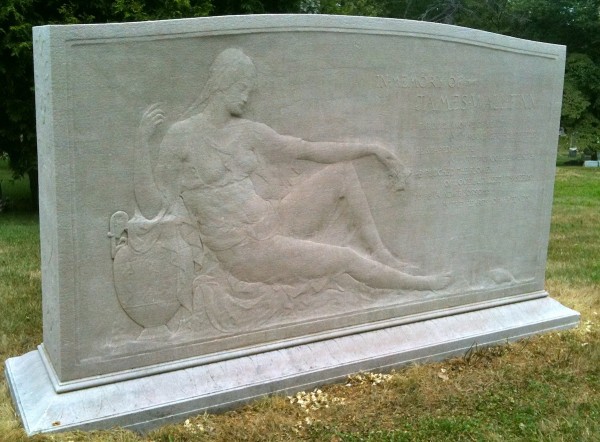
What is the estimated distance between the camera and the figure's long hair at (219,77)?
3.84 m

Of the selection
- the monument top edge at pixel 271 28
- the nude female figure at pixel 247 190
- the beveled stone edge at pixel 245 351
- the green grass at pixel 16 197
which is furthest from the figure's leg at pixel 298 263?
the green grass at pixel 16 197

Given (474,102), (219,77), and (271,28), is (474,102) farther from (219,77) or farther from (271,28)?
(219,77)

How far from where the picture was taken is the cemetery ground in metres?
3.72

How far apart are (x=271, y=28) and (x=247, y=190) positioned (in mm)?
1007

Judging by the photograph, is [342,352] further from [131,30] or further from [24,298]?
[24,298]

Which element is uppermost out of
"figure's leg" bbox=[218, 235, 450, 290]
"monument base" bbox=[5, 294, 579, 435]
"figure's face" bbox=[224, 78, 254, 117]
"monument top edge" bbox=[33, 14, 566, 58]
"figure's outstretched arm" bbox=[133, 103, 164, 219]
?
"monument top edge" bbox=[33, 14, 566, 58]

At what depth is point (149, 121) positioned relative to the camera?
3.70m

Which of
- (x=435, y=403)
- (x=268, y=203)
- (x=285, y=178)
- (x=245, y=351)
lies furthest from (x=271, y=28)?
(x=435, y=403)

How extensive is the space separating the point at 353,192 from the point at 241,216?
33.0 inches

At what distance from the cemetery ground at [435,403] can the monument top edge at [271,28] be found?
2151 millimetres

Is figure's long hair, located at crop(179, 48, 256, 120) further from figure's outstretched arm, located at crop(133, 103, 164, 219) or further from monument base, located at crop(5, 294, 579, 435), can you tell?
monument base, located at crop(5, 294, 579, 435)

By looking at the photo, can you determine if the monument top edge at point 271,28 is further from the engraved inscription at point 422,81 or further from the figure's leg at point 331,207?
the figure's leg at point 331,207

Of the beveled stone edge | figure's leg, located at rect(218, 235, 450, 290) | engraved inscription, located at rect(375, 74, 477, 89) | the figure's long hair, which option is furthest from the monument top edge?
the beveled stone edge

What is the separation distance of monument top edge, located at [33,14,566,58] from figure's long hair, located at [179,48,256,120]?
0.15 metres
